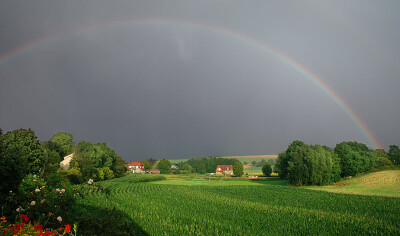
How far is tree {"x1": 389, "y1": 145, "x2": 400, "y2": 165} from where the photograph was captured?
97688 millimetres

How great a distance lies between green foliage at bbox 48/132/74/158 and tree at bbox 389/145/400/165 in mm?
138003

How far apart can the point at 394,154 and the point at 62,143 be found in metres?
143

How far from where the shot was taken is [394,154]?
101 m

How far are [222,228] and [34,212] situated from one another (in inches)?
363

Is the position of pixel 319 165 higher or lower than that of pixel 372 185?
higher

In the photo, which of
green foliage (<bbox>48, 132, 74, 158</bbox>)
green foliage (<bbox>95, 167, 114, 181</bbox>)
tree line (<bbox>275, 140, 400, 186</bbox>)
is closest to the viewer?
tree line (<bbox>275, 140, 400, 186</bbox>)

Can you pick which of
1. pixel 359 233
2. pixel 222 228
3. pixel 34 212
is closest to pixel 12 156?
pixel 34 212

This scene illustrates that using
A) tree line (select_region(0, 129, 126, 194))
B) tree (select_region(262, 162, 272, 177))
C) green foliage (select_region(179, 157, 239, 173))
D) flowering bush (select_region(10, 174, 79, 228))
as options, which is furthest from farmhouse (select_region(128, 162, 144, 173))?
flowering bush (select_region(10, 174, 79, 228))

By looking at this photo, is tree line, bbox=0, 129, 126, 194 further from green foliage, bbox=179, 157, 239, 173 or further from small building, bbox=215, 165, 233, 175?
small building, bbox=215, 165, 233, 175

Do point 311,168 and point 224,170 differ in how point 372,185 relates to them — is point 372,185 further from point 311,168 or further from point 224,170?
point 224,170

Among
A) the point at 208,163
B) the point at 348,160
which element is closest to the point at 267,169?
the point at 348,160

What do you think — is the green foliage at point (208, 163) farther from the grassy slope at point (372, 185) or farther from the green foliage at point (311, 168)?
the grassy slope at point (372, 185)

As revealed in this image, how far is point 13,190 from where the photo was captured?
10703mm

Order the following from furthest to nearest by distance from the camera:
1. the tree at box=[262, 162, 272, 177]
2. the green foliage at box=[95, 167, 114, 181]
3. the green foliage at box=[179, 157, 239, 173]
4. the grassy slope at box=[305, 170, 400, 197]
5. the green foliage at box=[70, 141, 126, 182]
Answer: the green foliage at box=[179, 157, 239, 173]
the tree at box=[262, 162, 272, 177]
the green foliage at box=[95, 167, 114, 181]
the green foliage at box=[70, 141, 126, 182]
the grassy slope at box=[305, 170, 400, 197]
